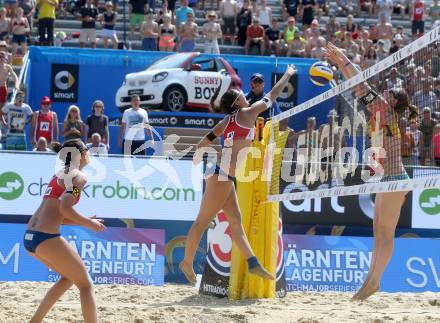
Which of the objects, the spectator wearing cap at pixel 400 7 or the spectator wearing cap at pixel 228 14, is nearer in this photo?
the spectator wearing cap at pixel 228 14

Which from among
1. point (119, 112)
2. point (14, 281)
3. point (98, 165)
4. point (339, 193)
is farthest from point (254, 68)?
point (339, 193)

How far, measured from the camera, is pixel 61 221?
7.33 m

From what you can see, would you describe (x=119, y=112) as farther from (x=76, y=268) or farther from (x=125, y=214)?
(x=76, y=268)

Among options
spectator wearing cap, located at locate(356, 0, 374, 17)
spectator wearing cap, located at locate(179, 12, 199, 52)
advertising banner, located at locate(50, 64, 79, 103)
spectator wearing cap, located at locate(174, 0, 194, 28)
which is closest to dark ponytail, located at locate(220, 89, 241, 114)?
advertising banner, located at locate(50, 64, 79, 103)

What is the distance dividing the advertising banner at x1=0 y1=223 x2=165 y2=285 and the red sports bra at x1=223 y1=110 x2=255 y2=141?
3.43 metres

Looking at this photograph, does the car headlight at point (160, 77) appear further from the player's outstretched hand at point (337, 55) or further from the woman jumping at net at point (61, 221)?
the woman jumping at net at point (61, 221)

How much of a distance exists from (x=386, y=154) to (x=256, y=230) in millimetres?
1956

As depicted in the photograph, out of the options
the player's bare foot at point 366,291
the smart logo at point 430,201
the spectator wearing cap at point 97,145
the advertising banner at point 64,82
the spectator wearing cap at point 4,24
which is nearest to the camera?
the player's bare foot at point 366,291

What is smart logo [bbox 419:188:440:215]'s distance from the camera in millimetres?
12586

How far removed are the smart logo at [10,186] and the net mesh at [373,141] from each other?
3429 mm

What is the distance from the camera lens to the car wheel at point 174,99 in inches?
755

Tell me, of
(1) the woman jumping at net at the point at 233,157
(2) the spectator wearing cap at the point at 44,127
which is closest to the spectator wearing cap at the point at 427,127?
(1) the woman jumping at net at the point at 233,157

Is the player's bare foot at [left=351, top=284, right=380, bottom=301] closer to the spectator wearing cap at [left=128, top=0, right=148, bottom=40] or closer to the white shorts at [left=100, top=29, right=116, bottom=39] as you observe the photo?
the white shorts at [left=100, top=29, right=116, bottom=39]

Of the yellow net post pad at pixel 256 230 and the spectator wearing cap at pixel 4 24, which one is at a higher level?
the spectator wearing cap at pixel 4 24
